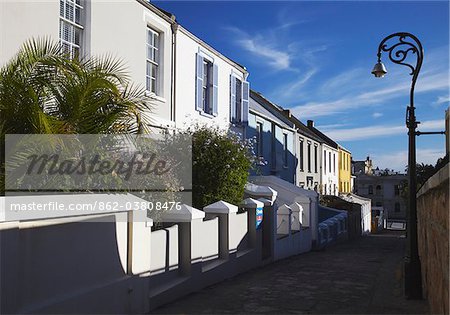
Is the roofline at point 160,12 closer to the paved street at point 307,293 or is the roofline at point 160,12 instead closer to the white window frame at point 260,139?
the paved street at point 307,293

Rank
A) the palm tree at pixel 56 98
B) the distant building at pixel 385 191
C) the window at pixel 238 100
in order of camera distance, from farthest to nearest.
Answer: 1. the distant building at pixel 385 191
2. the window at pixel 238 100
3. the palm tree at pixel 56 98

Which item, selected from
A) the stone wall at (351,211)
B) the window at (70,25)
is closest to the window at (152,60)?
the window at (70,25)

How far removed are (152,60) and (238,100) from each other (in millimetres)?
5734

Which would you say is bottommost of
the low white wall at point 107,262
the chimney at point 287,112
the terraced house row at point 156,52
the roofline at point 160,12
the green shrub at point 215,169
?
the low white wall at point 107,262

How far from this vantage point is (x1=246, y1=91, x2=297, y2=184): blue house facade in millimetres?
20578

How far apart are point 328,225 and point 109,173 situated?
1455 cm

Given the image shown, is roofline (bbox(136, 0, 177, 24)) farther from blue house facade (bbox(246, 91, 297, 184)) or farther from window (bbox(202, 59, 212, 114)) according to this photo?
blue house facade (bbox(246, 91, 297, 184))

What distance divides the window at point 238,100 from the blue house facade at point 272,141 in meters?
1.29

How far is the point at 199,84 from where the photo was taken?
14523mm

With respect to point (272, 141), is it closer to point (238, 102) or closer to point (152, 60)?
point (238, 102)

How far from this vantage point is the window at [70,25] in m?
9.48

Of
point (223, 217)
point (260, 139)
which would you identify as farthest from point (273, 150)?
point (223, 217)

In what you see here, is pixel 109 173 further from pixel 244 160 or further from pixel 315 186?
pixel 315 186

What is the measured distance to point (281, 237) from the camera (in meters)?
14.5
